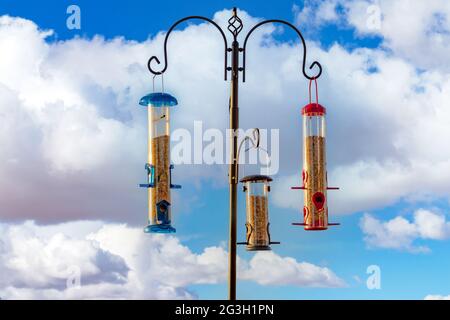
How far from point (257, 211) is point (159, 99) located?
6.24 feet

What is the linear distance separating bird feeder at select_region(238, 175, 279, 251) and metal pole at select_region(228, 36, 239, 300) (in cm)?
78

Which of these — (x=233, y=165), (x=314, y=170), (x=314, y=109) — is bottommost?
(x=233, y=165)

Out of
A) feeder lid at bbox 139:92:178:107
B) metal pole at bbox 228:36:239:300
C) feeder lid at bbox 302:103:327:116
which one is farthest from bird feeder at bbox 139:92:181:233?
feeder lid at bbox 302:103:327:116

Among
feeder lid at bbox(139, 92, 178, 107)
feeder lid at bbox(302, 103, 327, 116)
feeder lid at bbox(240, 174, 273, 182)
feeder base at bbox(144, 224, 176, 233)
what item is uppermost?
feeder lid at bbox(139, 92, 178, 107)

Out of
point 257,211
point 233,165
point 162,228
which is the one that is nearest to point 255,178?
point 257,211

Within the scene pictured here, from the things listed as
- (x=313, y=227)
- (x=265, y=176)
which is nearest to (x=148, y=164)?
(x=265, y=176)

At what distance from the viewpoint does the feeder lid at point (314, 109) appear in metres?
12.7

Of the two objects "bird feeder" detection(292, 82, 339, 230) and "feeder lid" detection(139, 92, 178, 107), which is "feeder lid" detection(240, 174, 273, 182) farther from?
"feeder lid" detection(139, 92, 178, 107)

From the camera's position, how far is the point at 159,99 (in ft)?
40.8

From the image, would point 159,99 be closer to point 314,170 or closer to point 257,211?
point 257,211

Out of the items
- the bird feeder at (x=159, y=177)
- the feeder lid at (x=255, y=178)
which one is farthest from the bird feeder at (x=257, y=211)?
the bird feeder at (x=159, y=177)

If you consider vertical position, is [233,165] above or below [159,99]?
below

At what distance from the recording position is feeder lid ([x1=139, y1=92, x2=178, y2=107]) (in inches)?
489
